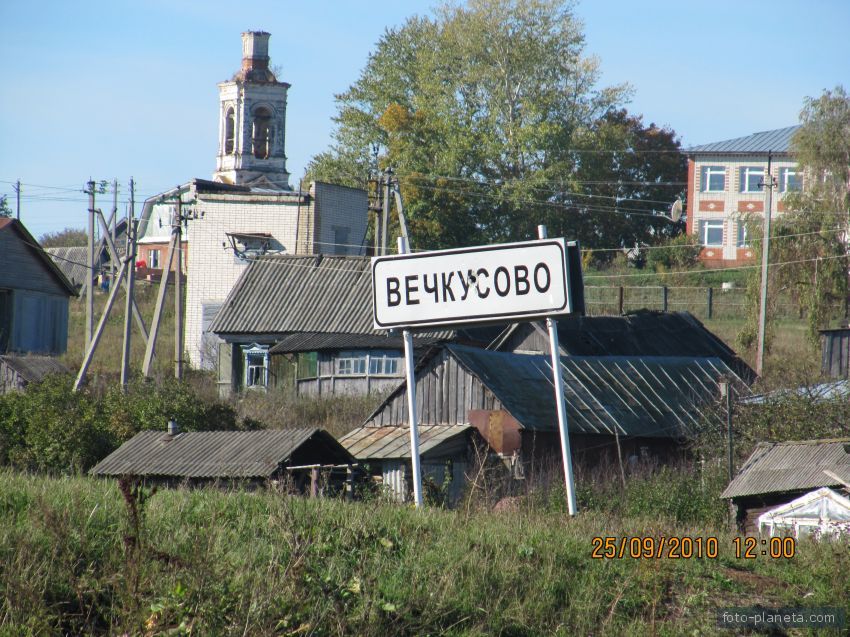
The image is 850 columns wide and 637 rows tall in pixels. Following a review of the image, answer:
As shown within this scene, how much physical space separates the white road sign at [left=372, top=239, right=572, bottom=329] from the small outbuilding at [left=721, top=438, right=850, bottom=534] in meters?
11.5

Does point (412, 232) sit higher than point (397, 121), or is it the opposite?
point (397, 121)

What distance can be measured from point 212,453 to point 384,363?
15.7 m

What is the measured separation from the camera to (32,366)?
112 ft

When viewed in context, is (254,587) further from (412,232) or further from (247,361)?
(412,232)

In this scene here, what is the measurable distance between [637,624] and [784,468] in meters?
13.4

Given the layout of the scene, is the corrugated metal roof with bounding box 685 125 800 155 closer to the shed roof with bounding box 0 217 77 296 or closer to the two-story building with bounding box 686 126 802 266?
the two-story building with bounding box 686 126 802 266

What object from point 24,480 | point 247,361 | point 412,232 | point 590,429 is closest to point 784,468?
point 590,429

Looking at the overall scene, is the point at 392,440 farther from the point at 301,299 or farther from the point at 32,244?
the point at 32,244

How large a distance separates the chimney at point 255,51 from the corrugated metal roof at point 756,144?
2394cm

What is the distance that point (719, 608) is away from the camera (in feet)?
25.3

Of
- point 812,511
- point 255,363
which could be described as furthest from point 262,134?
point 812,511

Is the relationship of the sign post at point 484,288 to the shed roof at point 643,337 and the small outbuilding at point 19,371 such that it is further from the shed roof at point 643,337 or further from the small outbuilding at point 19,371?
the shed roof at point 643,337

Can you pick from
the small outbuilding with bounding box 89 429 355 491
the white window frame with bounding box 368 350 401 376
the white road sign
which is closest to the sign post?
the white road sign

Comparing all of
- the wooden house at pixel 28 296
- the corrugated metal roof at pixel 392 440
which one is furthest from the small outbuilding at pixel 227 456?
the wooden house at pixel 28 296
